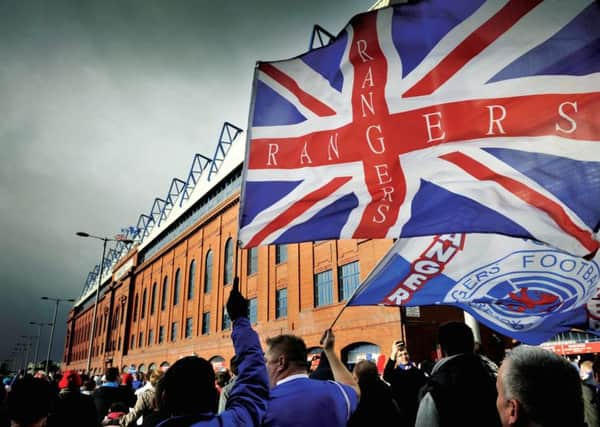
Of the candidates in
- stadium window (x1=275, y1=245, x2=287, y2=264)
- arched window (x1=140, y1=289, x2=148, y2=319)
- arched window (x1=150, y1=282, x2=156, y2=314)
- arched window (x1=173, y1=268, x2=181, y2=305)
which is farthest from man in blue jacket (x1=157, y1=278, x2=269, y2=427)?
arched window (x1=140, y1=289, x2=148, y2=319)

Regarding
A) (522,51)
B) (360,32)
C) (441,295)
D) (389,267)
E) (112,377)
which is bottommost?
(112,377)

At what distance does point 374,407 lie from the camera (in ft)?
12.9

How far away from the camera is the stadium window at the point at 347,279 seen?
2072 cm

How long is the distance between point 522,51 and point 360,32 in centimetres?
128

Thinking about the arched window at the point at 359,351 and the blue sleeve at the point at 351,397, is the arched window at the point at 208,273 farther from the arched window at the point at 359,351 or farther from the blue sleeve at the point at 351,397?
the blue sleeve at the point at 351,397

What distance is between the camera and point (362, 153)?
3.57m

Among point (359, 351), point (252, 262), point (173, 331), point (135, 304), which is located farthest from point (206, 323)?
point (135, 304)

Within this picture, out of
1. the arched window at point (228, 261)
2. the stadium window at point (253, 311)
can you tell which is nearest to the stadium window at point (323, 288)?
the stadium window at point (253, 311)

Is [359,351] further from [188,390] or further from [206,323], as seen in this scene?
[188,390]

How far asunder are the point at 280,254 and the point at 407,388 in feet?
73.7

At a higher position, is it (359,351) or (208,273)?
(208,273)

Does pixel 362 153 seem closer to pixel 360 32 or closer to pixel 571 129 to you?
pixel 360 32

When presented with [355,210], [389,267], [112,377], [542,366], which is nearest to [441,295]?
[389,267]

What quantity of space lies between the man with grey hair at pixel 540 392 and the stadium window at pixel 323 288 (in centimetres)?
2082
